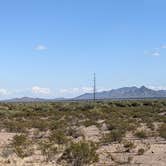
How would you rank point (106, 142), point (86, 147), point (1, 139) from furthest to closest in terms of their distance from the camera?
point (1, 139) < point (106, 142) < point (86, 147)

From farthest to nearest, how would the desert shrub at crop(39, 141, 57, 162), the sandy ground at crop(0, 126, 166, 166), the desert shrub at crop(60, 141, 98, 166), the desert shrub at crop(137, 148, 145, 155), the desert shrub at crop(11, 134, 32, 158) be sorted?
1. the desert shrub at crop(137, 148, 145, 155)
2. the desert shrub at crop(11, 134, 32, 158)
3. the desert shrub at crop(39, 141, 57, 162)
4. the sandy ground at crop(0, 126, 166, 166)
5. the desert shrub at crop(60, 141, 98, 166)

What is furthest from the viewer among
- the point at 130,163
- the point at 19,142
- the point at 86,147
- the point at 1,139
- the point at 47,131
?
the point at 47,131

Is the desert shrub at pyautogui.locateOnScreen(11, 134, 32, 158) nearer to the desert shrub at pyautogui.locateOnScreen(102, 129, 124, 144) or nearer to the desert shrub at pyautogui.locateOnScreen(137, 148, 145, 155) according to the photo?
the desert shrub at pyautogui.locateOnScreen(137, 148, 145, 155)

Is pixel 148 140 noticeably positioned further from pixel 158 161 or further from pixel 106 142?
pixel 158 161

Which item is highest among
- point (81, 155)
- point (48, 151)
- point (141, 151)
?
point (81, 155)

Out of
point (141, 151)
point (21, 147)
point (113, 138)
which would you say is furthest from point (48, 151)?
point (113, 138)

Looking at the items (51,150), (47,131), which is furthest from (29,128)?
(51,150)

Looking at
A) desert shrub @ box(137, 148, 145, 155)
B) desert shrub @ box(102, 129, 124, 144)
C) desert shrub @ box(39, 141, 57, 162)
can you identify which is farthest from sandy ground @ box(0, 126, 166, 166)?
desert shrub @ box(102, 129, 124, 144)

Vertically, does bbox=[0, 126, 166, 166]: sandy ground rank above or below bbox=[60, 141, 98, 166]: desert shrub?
below

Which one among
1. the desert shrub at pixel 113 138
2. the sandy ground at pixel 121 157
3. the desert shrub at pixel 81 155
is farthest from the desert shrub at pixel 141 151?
the desert shrub at pixel 113 138

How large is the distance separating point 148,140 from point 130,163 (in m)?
7.89

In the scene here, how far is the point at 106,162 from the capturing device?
18.0 m

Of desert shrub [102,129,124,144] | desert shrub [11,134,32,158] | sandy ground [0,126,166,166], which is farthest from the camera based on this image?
desert shrub [102,129,124,144]

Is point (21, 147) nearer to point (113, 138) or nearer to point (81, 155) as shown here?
point (81, 155)
